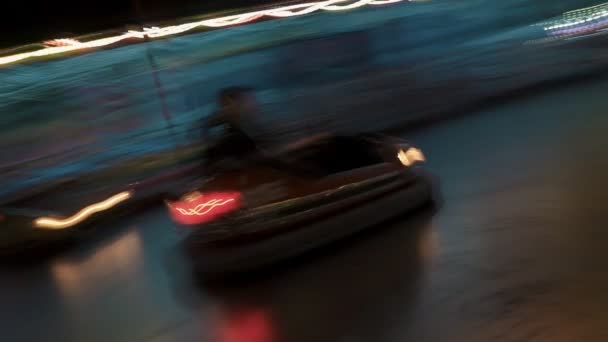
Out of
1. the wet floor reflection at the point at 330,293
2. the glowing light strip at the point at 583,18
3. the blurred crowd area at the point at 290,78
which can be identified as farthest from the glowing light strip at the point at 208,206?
the glowing light strip at the point at 583,18

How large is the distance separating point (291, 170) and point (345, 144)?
956mm

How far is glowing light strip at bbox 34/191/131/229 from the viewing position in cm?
598

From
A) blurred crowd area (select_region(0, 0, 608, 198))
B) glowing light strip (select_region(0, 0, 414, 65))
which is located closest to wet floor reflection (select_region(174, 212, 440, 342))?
blurred crowd area (select_region(0, 0, 608, 198))

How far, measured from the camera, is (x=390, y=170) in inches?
215

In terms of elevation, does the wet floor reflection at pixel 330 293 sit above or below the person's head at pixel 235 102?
below

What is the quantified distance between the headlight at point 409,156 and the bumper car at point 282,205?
0.01m

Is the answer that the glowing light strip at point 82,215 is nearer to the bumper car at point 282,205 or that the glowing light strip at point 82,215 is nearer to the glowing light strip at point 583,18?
the bumper car at point 282,205

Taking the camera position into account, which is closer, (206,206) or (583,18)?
(206,206)

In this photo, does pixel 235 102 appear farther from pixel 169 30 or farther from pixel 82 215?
pixel 169 30

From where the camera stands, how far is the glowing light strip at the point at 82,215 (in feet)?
19.6

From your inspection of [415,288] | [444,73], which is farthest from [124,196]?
[444,73]

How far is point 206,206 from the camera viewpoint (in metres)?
4.62

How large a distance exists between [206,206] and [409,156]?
1.96 metres

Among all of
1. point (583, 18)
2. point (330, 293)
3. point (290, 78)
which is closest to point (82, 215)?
point (330, 293)
